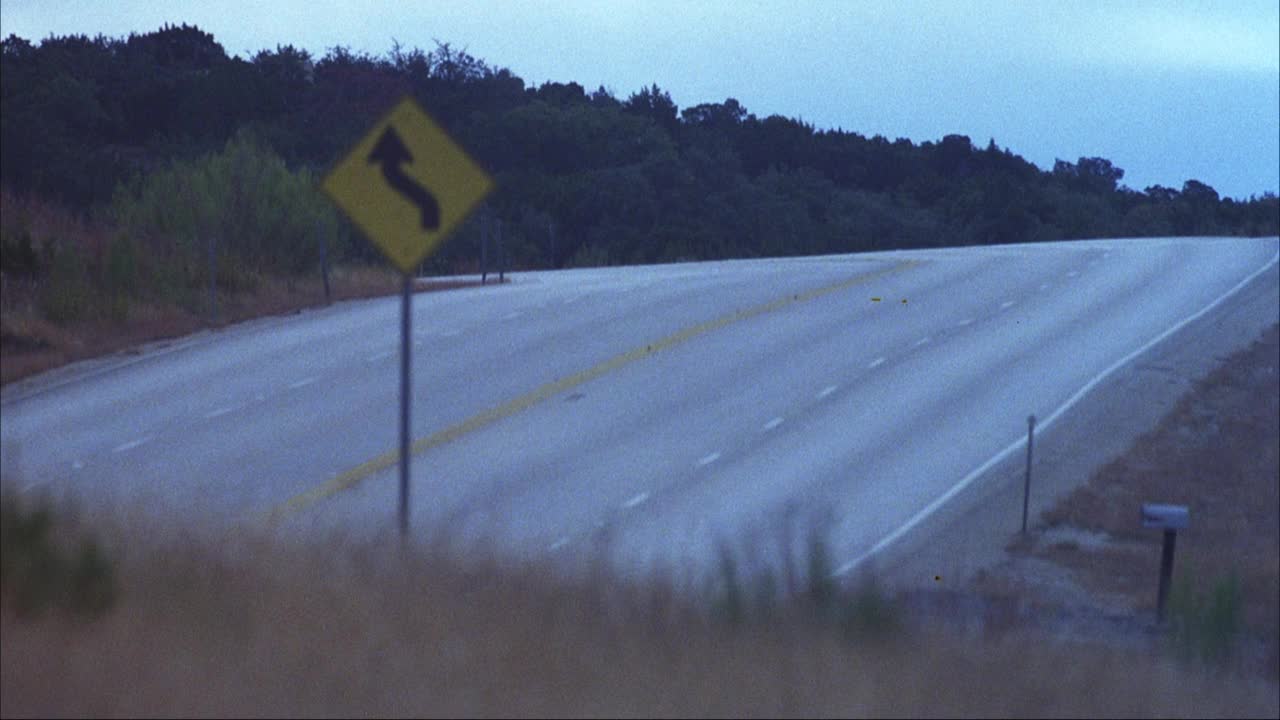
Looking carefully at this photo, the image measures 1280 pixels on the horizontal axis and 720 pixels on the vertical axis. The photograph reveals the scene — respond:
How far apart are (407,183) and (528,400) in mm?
11613

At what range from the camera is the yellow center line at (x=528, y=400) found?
1677 cm

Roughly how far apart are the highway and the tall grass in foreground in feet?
4.27

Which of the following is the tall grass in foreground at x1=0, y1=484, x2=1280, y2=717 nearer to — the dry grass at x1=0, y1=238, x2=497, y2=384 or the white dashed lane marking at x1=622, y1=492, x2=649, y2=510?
the white dashed lane marking at x1=622, y1=492, x2=649, y2=510

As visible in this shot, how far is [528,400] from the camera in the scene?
2219cm

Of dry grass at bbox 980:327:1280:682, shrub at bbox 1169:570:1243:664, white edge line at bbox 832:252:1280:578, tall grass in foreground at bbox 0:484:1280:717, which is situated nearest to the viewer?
tall grass in foreground at bbox 0:484:1280:717

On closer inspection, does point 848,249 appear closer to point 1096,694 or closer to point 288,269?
point 288,269

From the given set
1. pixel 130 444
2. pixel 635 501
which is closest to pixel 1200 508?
pixel 635 501

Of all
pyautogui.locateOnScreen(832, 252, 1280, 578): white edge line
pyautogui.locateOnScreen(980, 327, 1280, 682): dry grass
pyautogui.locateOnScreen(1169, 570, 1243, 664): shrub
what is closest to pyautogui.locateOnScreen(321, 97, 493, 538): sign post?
pyautogui.locateOnScreen(832, 252, 1280, 578): white edge line

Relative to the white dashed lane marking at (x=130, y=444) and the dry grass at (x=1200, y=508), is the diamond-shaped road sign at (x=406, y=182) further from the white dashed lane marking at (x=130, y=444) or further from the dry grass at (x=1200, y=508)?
the white dashed lane marking at (x=130, y=444)

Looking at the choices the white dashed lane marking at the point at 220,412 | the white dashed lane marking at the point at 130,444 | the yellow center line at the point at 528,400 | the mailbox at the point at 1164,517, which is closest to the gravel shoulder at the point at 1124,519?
the mailbox at the point at 1164,517

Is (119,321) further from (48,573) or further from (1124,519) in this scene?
(48,573)

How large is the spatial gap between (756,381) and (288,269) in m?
13.7

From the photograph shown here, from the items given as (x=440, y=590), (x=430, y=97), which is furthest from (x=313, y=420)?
(x=430, y=97)

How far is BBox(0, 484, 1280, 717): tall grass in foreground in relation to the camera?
6.54 metres
